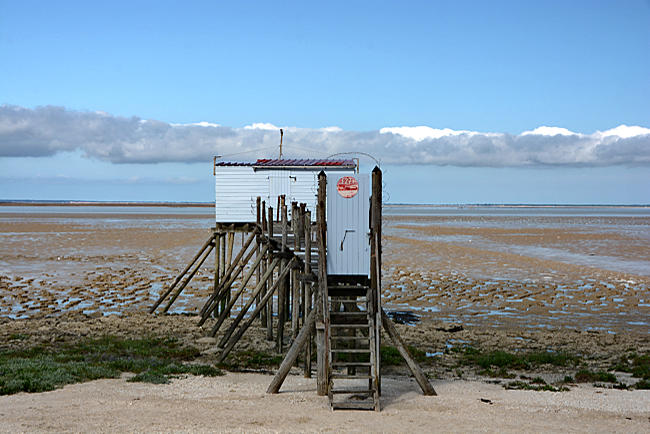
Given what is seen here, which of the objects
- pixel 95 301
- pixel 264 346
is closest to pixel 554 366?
pixel 264 346

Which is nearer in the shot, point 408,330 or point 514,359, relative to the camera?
point 514,359

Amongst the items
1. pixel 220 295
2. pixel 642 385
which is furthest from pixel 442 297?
pixel 642 385

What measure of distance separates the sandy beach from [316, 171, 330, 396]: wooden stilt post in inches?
16.5

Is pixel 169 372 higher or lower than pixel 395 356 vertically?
higher

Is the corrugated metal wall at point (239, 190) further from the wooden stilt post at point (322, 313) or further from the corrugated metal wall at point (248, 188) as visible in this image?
the wooden stilt post at point (322, 313)

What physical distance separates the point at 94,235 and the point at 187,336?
1771 inches

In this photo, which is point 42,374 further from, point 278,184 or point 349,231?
point 278,184

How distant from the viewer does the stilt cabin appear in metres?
24.5

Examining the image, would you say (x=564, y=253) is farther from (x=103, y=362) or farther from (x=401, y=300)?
(x=103, y=362)

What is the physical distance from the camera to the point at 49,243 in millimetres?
51594

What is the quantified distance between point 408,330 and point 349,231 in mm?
7879

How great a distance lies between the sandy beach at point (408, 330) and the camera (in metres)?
10.8

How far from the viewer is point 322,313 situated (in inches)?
527

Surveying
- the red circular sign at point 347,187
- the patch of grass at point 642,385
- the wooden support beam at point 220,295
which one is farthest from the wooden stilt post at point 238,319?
the patch of grass at point 642,385
